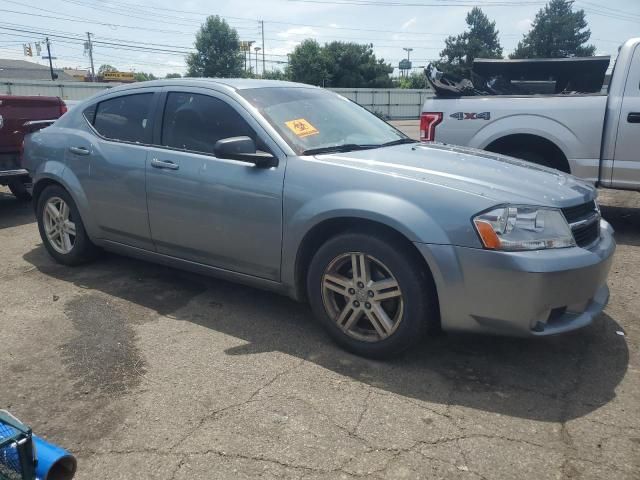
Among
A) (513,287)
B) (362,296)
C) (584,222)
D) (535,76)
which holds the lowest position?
(362,296)

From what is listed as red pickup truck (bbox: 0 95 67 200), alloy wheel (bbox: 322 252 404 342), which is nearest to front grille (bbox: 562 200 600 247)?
alloy wheel (bbox: 322 252 404 342)

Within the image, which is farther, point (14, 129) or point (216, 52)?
point (216, 52)

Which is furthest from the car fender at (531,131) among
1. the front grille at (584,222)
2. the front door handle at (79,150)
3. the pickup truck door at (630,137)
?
the front door handle at (79,150)

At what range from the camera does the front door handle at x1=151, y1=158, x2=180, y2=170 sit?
393 centimetres

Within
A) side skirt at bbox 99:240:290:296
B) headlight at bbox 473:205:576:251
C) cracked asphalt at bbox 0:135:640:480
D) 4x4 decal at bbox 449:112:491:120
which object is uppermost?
4x4 decal at bbox 449:112:491:120

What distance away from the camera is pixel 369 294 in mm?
3160

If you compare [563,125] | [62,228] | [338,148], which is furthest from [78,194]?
[563,125]

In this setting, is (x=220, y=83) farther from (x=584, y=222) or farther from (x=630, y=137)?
(x=630, y=137)

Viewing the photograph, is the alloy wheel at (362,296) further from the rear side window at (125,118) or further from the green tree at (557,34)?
the green tree at (557,34)

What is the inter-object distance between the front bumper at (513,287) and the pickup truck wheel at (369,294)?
138 mm

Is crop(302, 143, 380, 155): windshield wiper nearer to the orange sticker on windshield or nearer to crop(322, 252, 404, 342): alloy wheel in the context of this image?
the orange sticker on windshield

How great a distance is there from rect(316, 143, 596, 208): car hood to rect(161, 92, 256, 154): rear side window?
742 mm

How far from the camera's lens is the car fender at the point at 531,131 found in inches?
226

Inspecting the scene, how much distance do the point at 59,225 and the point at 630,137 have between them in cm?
559
